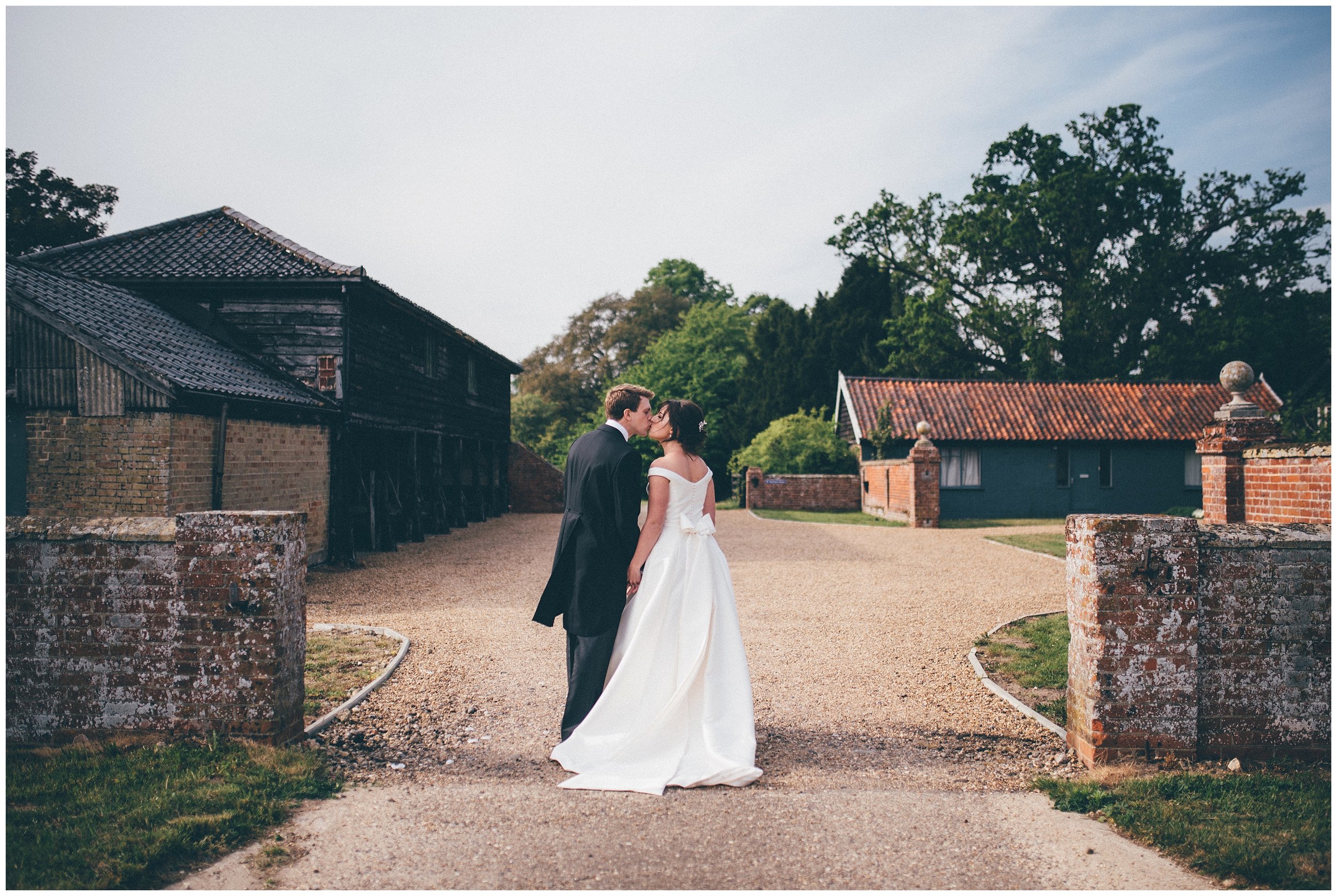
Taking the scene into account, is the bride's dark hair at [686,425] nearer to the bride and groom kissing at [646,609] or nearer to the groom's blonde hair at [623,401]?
the bride and groom kissing at [646,609]

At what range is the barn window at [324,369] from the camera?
43.7 ft

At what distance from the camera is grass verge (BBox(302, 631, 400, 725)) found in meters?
5.47

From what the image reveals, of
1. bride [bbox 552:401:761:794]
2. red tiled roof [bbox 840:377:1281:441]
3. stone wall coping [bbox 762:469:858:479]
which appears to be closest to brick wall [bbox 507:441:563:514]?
stone wall coping [bbox 762:469:858:479]

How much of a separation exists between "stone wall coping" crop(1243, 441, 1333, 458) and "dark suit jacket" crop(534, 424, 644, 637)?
667cm

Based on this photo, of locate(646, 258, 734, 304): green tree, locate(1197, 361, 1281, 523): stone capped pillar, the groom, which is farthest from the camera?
locate(646, 258, 734, 304): green tree

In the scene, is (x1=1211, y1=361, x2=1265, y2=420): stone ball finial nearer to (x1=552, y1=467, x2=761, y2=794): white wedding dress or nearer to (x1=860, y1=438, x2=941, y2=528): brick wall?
(x1=552, y1=467, x2=761, y2=794): white wedding dress

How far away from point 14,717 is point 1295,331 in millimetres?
39611

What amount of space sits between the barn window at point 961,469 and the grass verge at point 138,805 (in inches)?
877

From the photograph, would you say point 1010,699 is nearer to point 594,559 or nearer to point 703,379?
point 594,559

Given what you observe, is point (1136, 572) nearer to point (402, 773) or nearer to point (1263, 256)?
point (402, 773)

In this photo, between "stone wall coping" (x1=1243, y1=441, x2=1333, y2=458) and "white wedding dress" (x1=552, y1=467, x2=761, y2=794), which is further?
"stone wall coping" (x1=1243, y1=441, x2=1333, y2=458)

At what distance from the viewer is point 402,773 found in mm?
4246

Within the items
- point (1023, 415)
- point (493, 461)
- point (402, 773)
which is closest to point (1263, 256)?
point (1023, 415)

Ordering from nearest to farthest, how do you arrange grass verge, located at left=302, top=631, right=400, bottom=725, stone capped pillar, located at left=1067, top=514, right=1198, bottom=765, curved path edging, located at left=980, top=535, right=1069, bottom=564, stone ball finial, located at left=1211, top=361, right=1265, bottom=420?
stone capped pillar, located at left=1067, top=514, right=1198, bottom=765 < grass verge, located at left=302, top=631, right=400, bottom=725 < stone ball finial, located at left=1211, top=361, right=1265, bottom=420 < curved path edging, located at left=980, top=535, right=1069, bottom=564
